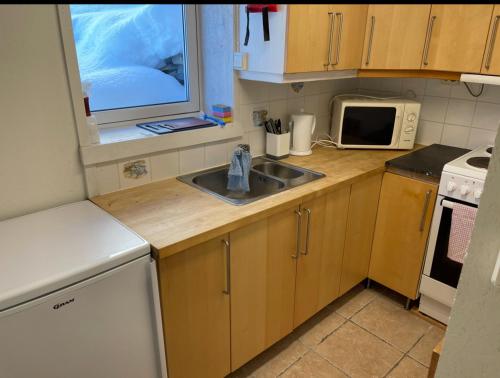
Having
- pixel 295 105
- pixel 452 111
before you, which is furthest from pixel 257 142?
pixel 452 111

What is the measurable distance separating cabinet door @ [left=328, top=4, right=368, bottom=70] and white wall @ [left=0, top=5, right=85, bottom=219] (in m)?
1.25

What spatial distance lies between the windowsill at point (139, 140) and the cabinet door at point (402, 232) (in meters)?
0.92

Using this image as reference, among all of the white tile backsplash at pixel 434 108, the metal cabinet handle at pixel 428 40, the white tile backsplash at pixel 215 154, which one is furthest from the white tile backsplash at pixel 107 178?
the white tile backsplash at pixel 434 108

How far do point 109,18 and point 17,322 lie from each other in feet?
4.37

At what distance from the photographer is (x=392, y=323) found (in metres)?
2.19

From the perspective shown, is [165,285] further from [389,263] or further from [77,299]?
[389,263]

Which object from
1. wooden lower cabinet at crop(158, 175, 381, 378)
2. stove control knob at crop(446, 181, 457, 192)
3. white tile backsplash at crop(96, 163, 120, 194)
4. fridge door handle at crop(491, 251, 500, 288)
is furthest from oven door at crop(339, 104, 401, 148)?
fridge door handle at crop(491, 251, 500, 288)

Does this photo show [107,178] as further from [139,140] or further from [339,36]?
[339,36]

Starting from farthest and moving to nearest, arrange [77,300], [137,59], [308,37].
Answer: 1. [137,59]
2. [308,37]
3. [77,300]

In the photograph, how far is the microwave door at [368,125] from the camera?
7.51 ft

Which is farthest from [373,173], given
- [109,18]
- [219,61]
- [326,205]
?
[109,18]

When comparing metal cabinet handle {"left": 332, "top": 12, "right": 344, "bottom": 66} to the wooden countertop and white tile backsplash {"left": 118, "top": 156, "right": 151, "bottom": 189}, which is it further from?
white tile backsplash {"left": 118, "top": 156, "right": 151, "bottom": 189}

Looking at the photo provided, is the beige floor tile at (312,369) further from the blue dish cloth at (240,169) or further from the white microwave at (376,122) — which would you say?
the white microwave at (376,122)

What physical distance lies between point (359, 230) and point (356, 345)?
0.61 metres
